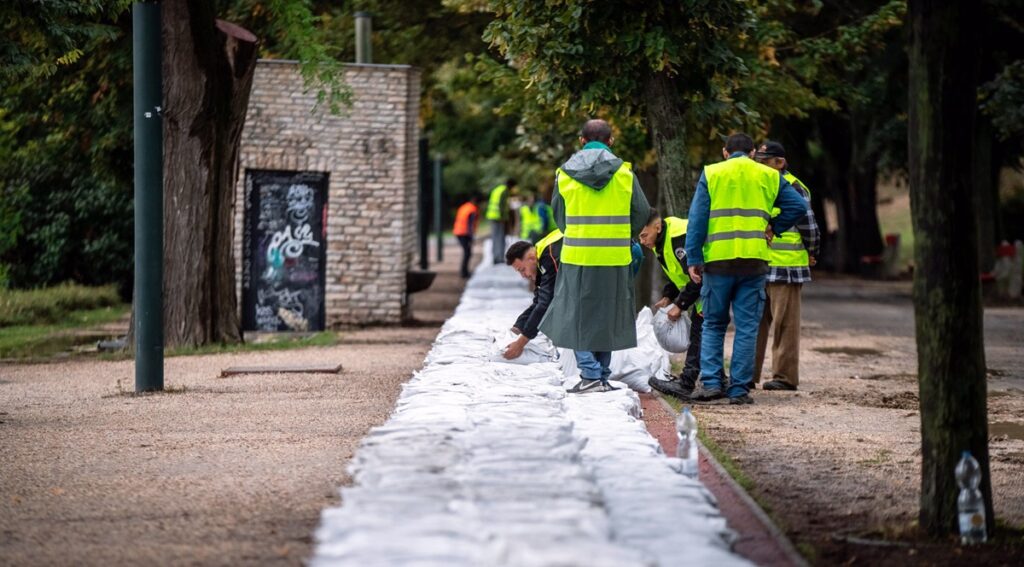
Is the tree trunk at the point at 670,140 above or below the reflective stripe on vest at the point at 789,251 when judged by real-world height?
above

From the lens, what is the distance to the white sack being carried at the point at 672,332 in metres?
12.2

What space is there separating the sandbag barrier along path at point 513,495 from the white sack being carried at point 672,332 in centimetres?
277

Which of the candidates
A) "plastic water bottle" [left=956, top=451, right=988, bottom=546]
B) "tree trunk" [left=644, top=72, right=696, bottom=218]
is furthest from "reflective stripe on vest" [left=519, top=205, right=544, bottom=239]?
"plastic water bottle" [left=956, top=451, right=988, bottom=546]

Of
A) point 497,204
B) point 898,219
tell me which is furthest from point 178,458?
point 898,219

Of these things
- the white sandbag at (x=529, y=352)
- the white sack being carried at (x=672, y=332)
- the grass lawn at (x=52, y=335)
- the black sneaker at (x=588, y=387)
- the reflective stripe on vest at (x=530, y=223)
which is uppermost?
the reflective stripe on vest at (x=530, y=223)

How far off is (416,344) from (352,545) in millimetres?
12606

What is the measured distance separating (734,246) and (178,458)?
14.2 feet

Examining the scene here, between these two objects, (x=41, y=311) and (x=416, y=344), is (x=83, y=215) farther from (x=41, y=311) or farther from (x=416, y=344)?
(x=416, y=344)

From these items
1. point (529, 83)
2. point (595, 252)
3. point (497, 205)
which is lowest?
point (595, 252)

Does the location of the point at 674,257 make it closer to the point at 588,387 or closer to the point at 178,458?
the point at 588,387

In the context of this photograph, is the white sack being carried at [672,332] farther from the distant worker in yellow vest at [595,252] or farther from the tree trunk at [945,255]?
the tree trunk at [945,255]

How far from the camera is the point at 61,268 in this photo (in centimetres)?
2750

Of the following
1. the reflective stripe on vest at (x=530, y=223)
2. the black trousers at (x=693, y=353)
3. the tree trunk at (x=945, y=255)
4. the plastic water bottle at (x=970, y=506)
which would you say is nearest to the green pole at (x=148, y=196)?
the black trousers at (x=693, y=353)

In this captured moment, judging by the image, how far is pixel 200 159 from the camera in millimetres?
16578
